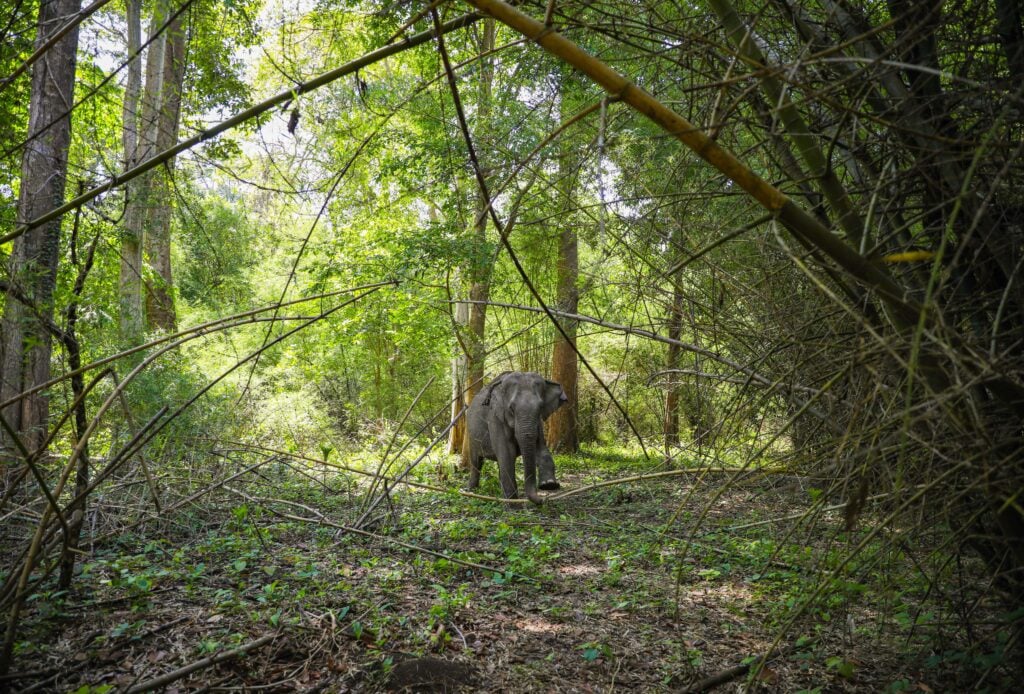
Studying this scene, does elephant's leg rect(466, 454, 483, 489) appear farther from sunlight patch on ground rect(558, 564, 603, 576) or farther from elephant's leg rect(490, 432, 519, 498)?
sunlight patch on ground rect(558, 564, 603, 576)

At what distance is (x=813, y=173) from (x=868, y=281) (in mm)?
374

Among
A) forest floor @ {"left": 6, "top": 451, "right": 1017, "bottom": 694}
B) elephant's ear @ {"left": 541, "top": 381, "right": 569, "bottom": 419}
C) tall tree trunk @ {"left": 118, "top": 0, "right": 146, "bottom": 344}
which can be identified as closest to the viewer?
forest floor @ {"left": 6, "top": 451, "right": 1017, "bottom": 694}

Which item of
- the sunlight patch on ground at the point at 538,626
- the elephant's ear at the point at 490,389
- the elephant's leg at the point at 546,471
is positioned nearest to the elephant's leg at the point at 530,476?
the elephant's leg at the point at 546,471

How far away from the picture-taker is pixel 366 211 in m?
13.1

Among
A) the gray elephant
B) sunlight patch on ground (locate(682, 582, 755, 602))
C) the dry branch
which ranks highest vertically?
the gray elephant

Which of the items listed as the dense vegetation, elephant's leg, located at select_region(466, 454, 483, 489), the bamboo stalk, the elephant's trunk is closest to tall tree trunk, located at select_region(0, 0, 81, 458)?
the dense vegetation

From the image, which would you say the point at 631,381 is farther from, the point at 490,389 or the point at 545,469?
the point at 490,389

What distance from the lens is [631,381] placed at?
528 cm

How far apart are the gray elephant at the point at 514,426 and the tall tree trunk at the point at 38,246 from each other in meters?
4.78

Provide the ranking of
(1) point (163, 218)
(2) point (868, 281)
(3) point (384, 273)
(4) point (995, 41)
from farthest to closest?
(1) point (163, 218), (3) point (384, 273), (4) point (995, 41), (2) point (868, 281)

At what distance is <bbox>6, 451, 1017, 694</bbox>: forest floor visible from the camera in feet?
10.1

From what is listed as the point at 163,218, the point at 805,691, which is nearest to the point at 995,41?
the point at 805,691

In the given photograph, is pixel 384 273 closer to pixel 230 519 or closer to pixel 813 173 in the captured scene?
pixel 230 519

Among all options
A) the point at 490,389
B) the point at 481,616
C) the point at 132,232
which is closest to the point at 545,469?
the point at 490,389
